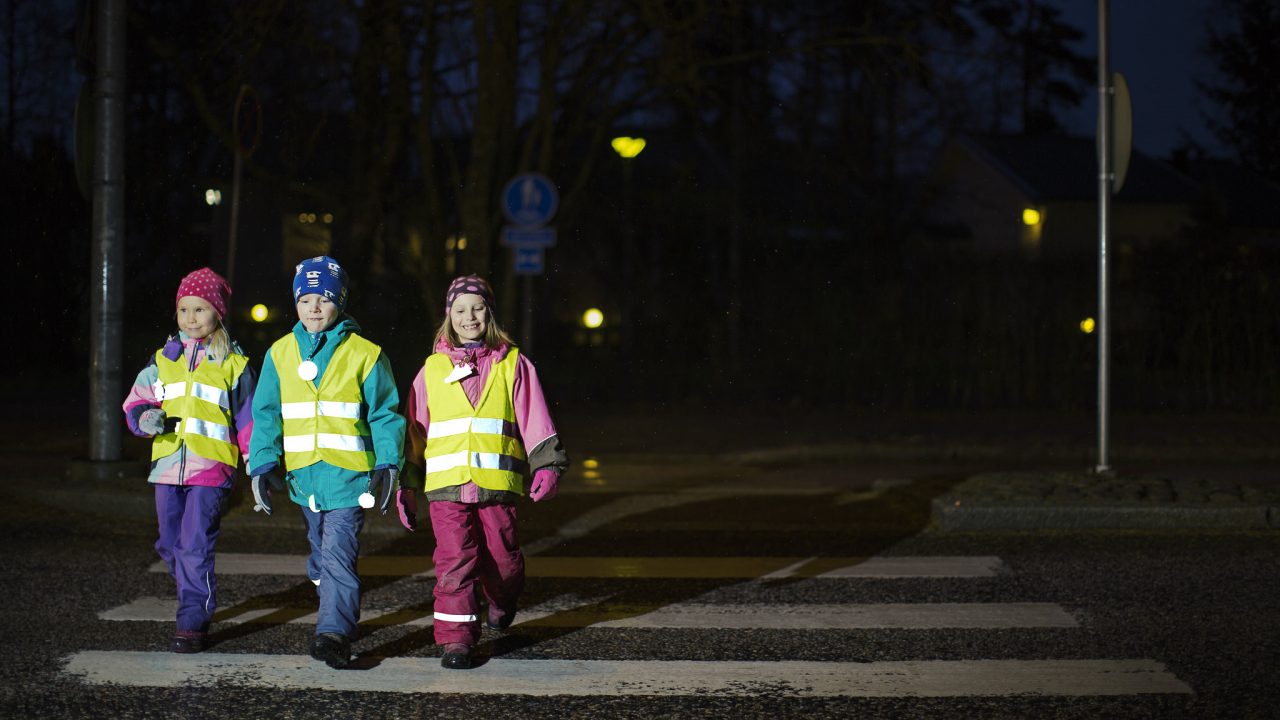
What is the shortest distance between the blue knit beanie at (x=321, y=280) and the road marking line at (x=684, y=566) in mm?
2387

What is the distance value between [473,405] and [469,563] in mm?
654

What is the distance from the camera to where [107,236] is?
10.4m

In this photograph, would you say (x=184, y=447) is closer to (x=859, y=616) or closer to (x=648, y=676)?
(x=648, y=676)

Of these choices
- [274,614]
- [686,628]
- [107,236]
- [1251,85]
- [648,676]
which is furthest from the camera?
[1251,85]

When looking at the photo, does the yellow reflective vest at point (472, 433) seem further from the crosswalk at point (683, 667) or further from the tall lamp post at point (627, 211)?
the tall lamp post at point (627, 211)

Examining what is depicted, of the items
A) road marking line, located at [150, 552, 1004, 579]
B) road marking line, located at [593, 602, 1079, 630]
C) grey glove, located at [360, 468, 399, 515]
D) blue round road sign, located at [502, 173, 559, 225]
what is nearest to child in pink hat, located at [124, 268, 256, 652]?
grey glove, located at [360, 468, 399, 515]

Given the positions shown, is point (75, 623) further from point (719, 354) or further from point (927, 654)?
point (719, 354)

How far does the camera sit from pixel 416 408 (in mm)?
5848

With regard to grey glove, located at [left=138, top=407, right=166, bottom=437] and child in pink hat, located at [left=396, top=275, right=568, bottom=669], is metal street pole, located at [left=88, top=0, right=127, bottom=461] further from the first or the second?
child in pink hat, located at [left=396, top=275, right=568, bottom=669]

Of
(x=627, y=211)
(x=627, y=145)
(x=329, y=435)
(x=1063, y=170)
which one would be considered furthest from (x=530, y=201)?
(x=1063, y=170)

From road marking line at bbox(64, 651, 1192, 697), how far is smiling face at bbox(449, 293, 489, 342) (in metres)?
1.36

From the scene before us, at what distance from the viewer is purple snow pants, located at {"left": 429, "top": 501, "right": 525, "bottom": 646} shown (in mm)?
5586

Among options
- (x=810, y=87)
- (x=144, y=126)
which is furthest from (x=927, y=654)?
(x=144, y=126)

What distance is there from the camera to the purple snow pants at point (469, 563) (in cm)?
559
